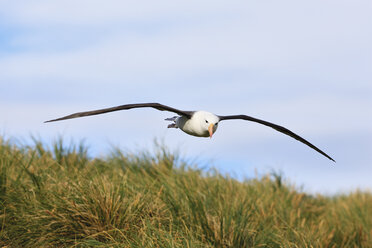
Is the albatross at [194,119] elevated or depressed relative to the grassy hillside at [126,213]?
elevated

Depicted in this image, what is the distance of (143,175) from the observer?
32.8ft

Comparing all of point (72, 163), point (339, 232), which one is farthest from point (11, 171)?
point (339, 232)

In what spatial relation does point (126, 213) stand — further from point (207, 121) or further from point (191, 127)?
point (207, 121)

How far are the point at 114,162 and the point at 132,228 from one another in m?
4.20

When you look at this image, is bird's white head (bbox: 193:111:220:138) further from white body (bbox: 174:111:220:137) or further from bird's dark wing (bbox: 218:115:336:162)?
bird's dark wing (bbox: 218:115:336:162)

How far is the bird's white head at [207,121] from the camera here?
19.6 ft

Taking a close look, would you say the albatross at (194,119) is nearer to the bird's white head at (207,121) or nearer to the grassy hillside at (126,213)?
the bird's white head at (207,121)

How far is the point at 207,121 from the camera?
606cm

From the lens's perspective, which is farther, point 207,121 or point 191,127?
point 191,127

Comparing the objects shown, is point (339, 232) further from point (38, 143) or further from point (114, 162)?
point (38, 143)

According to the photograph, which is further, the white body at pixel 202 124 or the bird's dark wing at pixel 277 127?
the bird's dark wing at pixel 277 127

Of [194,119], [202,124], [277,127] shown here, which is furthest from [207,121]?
[277,127]

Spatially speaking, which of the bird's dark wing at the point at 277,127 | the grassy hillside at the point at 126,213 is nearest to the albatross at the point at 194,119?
the bird's dark wing at the point at 277,127

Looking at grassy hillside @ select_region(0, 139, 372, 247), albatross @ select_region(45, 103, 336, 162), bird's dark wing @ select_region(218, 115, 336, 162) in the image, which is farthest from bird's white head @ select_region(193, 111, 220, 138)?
grassy hillside @ select_region(0, 139, 372, 247)
